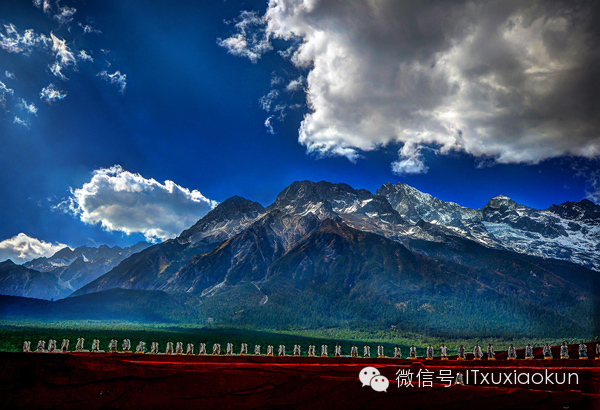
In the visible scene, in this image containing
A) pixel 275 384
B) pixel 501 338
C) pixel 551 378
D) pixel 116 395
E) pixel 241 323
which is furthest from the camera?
pixel 241 323

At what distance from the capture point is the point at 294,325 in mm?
193125

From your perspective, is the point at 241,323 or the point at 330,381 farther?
the point at 241,323

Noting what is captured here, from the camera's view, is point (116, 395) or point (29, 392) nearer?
point (29, 392)

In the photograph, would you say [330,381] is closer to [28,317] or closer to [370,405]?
[370,405]

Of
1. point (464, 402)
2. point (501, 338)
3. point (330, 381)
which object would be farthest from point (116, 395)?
point (501, 338)

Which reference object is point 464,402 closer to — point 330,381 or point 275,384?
point 330,381

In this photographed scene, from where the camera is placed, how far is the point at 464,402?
7066mm

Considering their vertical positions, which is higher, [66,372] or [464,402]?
[66,372]

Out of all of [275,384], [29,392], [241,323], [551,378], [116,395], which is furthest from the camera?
[241,323]

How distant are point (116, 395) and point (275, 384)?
2361 millimetres

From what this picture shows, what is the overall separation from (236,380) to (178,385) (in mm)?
882

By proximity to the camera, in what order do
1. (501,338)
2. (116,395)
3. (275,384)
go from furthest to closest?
1. (501,338)
2. (275,384)
3. (116,395)

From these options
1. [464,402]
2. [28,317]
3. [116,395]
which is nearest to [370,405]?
[464,402]

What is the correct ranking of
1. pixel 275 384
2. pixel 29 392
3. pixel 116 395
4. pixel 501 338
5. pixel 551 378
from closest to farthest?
pixel 29 392 < pixel 116 395 < pixel 275 384 < pixel 551 378 < pixel 501 338
